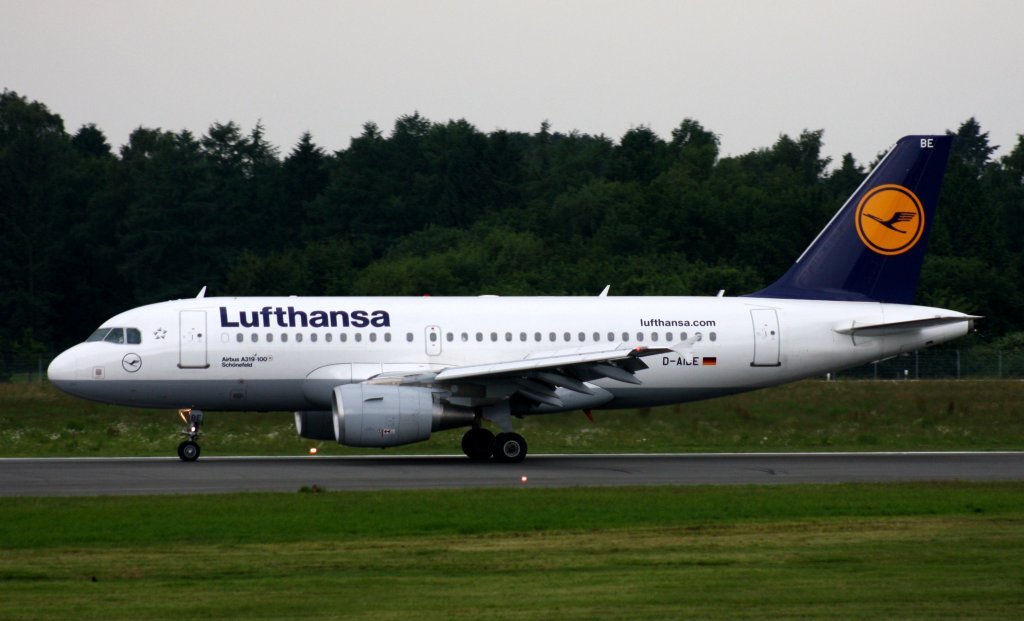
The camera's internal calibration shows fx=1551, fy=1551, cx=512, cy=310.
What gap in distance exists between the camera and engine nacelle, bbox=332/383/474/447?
28.8 meters

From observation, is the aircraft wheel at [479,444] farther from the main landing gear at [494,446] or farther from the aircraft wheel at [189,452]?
the aircraft wheel at [189,452]

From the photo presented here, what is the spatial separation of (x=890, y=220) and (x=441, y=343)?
412 inches

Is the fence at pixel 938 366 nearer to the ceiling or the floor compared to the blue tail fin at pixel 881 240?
nearer to the floor

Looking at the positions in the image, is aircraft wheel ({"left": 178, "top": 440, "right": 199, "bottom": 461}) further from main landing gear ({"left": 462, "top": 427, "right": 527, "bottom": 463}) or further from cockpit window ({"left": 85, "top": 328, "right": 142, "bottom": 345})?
main landing gear ({"left": 462, "top": 427, "right": 527, "bottom": 463})

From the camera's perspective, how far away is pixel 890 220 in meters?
34.4

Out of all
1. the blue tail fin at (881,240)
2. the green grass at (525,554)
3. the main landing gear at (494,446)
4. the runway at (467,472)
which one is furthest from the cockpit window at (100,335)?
the blue tail fin at (881,240)

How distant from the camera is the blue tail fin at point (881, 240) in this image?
1347 inches

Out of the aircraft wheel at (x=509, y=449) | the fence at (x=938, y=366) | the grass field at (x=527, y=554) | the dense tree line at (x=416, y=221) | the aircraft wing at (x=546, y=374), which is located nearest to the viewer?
the grass field at (x=527, y=554)

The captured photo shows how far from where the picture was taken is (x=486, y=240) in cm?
7931

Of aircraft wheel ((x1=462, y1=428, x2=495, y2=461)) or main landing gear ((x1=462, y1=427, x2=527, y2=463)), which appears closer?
main landing gear ((x1=462, y1=427, x2=527, y2=463))

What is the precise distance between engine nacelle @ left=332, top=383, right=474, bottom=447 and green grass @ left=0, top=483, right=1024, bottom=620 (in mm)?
5292

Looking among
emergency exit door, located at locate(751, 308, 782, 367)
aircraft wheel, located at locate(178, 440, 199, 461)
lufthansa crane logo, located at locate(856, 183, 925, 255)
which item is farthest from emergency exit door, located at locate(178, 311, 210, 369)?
lufthansa crane logo, located at locate(856, 183, 925, 255)

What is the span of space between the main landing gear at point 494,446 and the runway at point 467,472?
11.6 inches

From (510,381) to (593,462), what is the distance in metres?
2.38
